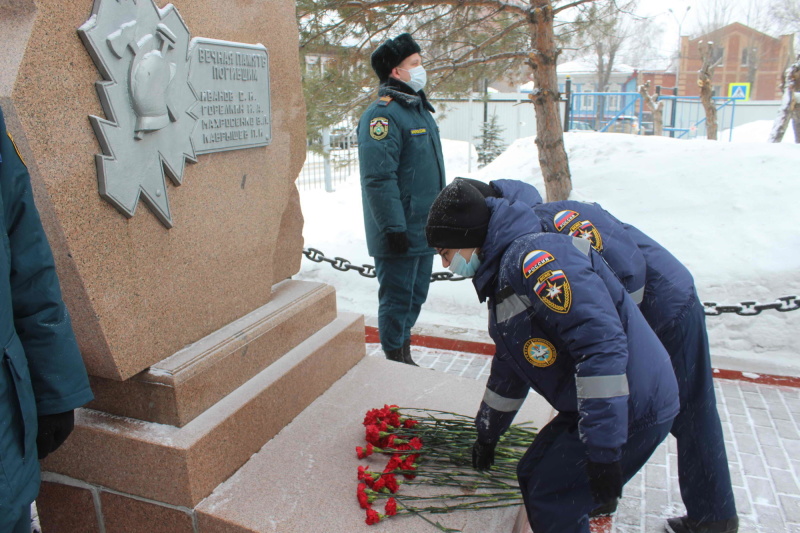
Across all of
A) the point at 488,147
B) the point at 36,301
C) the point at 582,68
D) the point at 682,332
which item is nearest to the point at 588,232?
the point at 682,332

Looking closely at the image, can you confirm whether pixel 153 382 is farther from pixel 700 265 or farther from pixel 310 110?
pixel 310 110

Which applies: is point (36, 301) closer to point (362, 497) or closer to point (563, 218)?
point (362, 497)

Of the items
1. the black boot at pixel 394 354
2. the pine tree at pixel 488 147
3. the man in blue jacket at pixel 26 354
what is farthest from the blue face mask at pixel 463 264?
the pine tree at pixel 488 147

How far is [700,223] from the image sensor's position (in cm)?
643

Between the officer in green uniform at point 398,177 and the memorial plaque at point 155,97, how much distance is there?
3.55ft

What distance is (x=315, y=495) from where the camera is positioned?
2.43 metres

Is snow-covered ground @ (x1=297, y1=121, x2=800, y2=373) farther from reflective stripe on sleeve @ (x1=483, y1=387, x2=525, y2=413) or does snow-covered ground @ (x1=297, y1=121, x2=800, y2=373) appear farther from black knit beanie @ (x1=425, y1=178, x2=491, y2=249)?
black knit beanie @ (x1=425, y1=178, x2=491, y2=249)

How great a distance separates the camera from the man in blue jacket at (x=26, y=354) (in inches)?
64.2

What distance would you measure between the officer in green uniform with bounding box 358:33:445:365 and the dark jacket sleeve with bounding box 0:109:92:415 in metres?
2.16

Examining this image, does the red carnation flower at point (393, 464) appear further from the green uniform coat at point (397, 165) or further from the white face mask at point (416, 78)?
the white face mask at point (416, 78)

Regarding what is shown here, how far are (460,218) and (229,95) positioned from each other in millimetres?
1261

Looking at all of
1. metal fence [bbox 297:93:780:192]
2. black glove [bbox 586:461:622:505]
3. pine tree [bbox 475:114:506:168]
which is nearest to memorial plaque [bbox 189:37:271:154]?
black glove [bbox 586:461:622:505]

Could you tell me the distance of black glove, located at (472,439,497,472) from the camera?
2461 millimetres

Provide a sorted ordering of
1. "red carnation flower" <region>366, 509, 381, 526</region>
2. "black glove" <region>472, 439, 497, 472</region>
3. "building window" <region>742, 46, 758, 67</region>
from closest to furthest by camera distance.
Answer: "red carnation flower" <region>366, 509, 381, 526</region>
"black glove" <region>472, 439, 497, 472</region>
"building window" <region>742, 46, 758, 67</region>
